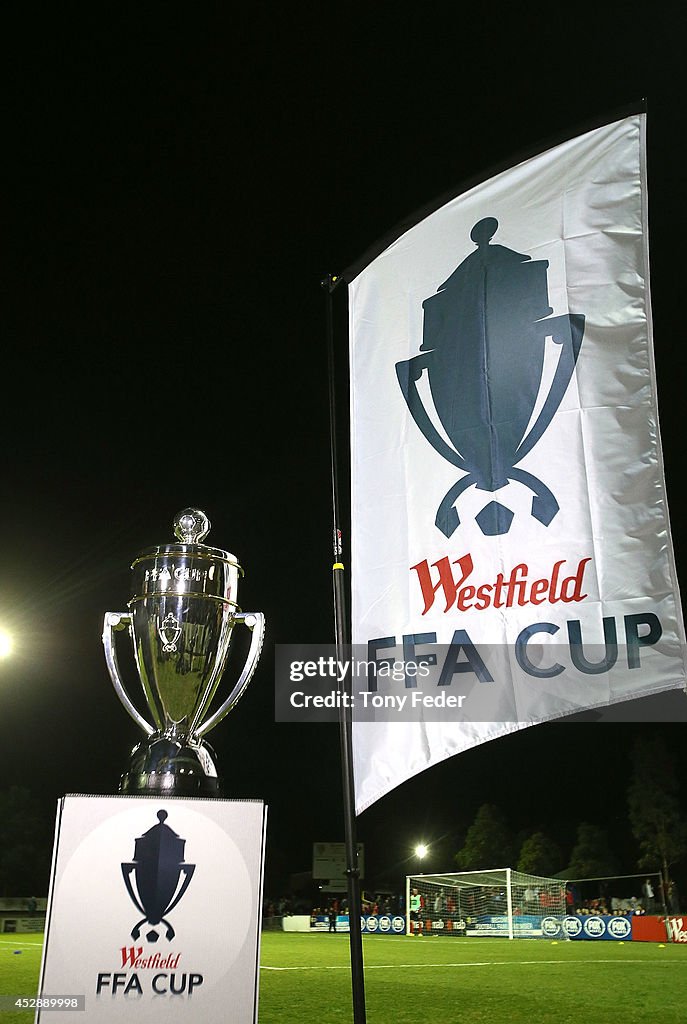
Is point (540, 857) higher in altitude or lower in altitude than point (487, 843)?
lower

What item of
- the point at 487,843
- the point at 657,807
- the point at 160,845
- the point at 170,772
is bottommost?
the point at 160,845

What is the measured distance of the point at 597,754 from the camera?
1564 inches

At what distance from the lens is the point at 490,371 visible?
3.37 metres

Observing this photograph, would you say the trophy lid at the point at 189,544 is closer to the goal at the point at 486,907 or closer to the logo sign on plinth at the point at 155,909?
the logo sign on plinth at the point at 155,909

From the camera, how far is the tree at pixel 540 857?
38.2m

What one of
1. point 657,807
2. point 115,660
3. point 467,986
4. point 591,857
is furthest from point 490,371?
point 591,857

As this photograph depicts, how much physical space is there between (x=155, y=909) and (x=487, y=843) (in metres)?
40.6

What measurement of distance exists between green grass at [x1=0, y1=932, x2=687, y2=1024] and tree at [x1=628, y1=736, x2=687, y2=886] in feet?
64.1

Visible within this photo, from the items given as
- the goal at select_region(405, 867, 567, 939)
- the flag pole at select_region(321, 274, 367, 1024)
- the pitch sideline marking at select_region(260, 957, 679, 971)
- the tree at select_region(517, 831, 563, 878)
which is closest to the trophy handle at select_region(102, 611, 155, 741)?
the flag pole at select_region(321, 274, 367, 1024)

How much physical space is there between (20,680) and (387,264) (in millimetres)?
24965

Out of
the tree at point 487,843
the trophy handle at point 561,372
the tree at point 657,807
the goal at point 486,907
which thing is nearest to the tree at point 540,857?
the tree at point 487,843

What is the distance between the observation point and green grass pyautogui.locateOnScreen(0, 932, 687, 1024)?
289 inches

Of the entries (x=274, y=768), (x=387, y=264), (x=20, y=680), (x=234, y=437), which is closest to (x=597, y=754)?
(x=274, y=768)

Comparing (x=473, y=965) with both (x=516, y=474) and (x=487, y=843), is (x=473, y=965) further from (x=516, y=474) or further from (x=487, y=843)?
(x=487, y=843)
